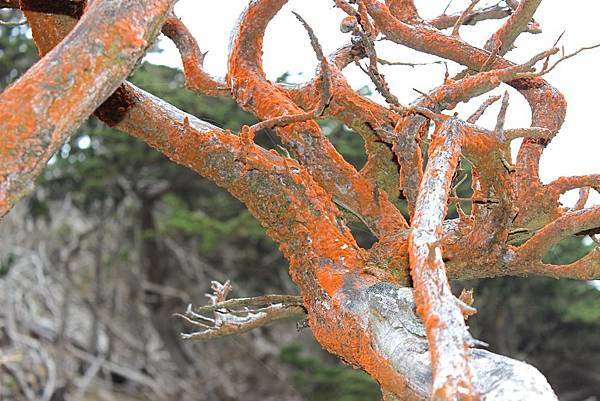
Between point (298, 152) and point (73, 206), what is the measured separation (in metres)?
6.57

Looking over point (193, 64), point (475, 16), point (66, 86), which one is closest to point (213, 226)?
point (193, 64)

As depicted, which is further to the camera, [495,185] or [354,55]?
[354,55]

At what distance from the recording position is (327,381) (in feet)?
22.4

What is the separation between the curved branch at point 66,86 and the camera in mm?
1309

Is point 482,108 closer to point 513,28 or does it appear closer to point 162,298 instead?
point 513,28

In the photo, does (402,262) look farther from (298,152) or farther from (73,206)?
(73,206)

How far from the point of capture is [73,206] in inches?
331

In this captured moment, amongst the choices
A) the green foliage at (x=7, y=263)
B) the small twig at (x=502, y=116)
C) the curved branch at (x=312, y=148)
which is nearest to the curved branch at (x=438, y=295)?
the small twig at (x=502, y=116)

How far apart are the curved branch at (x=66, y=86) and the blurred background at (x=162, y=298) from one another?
5040 mm

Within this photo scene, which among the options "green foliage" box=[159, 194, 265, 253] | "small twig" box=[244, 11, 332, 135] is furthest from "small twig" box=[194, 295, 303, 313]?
"green foliage" box=[159, 194, 265, 253]

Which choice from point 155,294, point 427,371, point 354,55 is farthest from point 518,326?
point 427,371

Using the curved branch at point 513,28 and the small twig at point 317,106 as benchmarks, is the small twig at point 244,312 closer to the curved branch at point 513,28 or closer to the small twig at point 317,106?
the small twig at point 317,106

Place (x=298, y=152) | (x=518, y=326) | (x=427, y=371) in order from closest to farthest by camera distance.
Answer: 1. (x=427, y=371)
2. (x=298, y=152)
3. (x=518, y=326)

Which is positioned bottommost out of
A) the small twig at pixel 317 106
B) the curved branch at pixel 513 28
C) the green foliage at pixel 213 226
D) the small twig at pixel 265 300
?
the small twig at pixel 265 300
